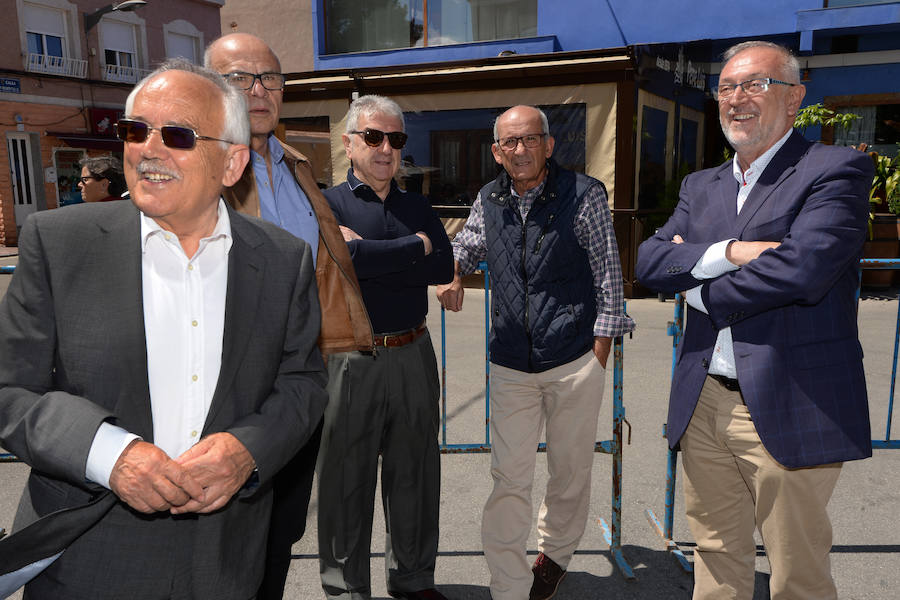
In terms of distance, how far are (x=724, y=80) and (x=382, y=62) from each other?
1530cm

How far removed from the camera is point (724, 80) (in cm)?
266

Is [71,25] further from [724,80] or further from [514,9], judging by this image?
[724,80]

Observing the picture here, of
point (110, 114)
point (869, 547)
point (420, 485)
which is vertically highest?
point (110, 114)

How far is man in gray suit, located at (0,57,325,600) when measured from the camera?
1.59m

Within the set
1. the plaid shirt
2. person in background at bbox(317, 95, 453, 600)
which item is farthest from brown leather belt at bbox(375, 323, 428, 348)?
the plaid shirt

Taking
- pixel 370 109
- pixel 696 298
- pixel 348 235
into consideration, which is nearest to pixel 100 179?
pixel 370 109

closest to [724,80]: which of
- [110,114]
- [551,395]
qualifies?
[551,395]

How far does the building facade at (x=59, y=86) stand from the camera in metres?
21.5

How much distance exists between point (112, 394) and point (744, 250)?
2.18 metres

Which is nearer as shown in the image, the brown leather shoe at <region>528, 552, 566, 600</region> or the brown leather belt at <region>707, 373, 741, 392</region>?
the brown leather belt at <region>707, 373, 741, 392</region>

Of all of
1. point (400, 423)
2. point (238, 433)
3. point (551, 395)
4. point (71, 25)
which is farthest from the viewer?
point (71, 25)

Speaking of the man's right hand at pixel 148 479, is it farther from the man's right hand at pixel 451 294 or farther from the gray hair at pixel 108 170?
the gray hair at pixel 108 170

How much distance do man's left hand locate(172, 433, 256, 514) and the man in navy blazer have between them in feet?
5.96

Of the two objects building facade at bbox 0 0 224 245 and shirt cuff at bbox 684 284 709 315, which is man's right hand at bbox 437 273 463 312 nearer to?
shirt cuff at bbox 684 284 709 315
